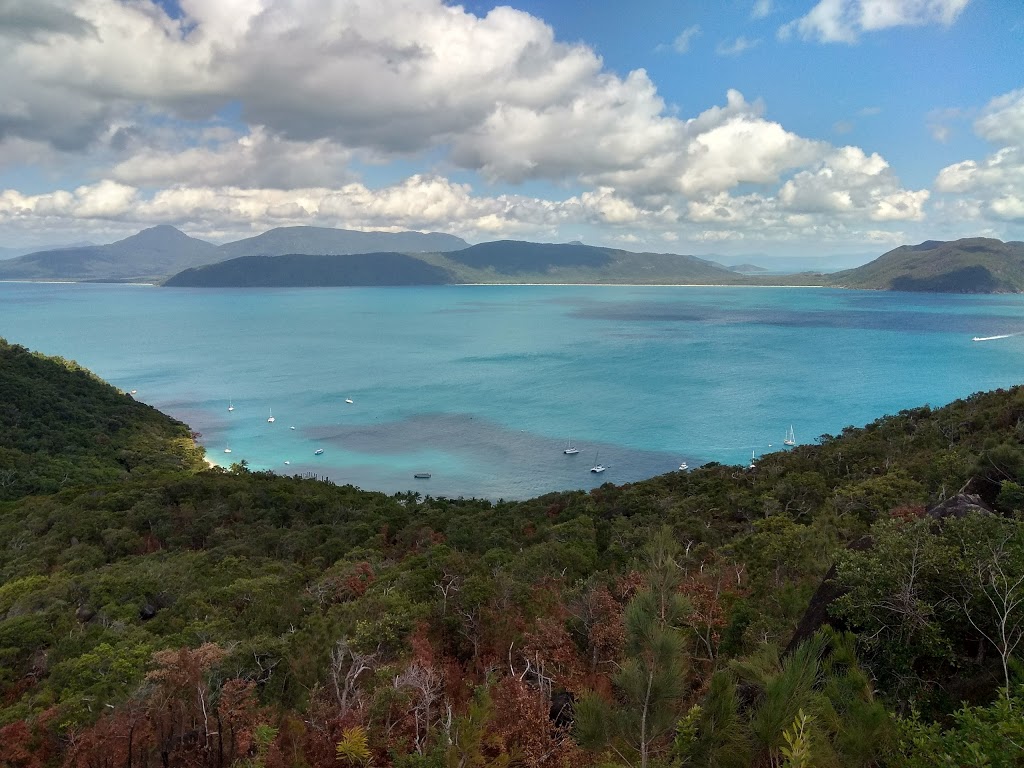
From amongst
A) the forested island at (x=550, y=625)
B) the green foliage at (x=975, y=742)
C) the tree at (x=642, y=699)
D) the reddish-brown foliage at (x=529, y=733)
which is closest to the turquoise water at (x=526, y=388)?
the forested island at (x=550, y=625)

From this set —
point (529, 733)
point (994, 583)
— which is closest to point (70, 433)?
point (529, 733)

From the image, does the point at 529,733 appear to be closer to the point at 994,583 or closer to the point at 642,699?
the point at 642,699

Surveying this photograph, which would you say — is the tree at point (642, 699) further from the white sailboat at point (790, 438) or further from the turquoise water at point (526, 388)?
the white sailboat at point (790, 438)

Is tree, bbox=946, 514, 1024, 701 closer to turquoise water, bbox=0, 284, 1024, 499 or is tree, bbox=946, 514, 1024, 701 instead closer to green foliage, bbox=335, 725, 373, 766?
green foliage, bbox=335, 725, 373, 766

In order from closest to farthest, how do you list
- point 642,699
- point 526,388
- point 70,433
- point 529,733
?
1. point 642,699
2. point 529,733
3. point 70,433
4. point 526,388

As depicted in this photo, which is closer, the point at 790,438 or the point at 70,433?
the point at 70,433

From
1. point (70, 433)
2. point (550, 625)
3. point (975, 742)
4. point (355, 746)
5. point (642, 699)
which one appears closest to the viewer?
point (975, 742)

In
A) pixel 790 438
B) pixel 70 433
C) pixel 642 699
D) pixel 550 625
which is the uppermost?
pixel 642 699
